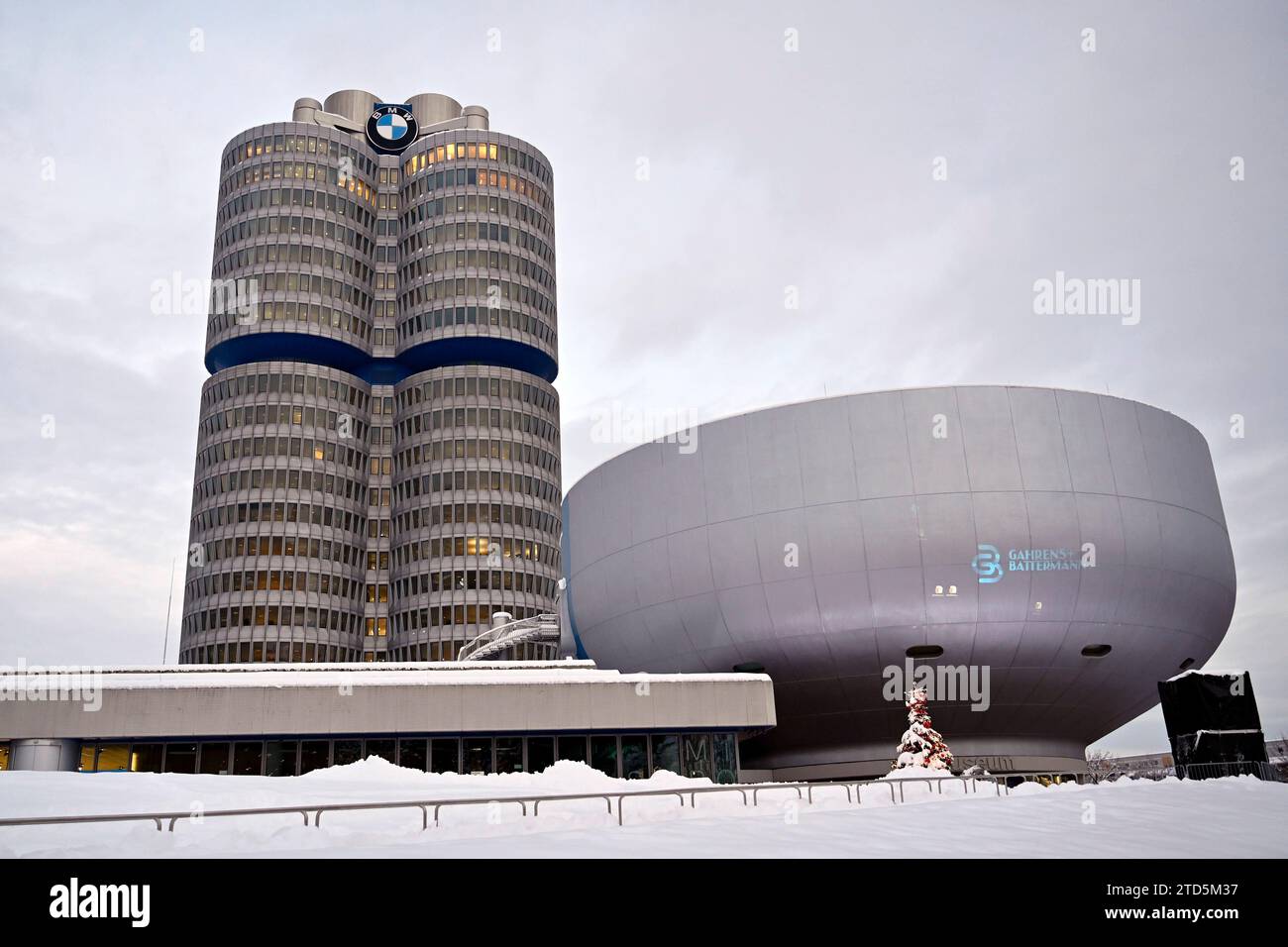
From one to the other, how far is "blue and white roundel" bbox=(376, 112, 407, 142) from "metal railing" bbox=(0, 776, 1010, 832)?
131m

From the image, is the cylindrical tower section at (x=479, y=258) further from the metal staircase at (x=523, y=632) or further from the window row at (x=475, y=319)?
the metal staircase at (x=523, y=632)

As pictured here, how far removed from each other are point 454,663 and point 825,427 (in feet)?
74.7

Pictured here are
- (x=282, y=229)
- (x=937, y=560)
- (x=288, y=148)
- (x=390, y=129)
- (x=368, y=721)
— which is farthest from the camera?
(x=390, y=129)

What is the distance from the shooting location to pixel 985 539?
4356 cm

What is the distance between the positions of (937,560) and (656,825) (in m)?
32.7

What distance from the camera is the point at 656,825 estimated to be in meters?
13.7

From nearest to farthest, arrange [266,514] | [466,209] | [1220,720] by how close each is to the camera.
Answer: [1220,720], [266,514], [466,209]

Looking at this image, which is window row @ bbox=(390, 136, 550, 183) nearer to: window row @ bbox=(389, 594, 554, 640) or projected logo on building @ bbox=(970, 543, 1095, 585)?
window row @ bbox=(389, 594, 554, 640)

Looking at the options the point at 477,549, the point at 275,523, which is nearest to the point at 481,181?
the point at 477,549

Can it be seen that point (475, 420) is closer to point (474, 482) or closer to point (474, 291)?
point (474, 482)

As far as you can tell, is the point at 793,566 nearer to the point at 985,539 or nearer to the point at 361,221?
the point at 985,539

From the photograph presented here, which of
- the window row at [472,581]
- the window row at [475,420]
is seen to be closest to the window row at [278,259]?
the window row at [475,420]

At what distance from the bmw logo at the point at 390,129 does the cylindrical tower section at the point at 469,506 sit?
3770cm
